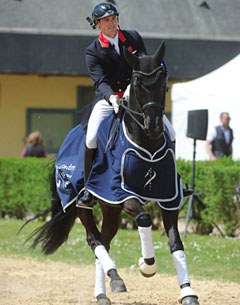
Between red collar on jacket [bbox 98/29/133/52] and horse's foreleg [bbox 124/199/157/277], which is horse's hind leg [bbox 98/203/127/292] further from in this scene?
red collar on jacket [bbox 98/29/133/52]

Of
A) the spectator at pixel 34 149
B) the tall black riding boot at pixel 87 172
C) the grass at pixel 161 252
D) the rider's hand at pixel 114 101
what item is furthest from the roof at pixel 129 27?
the rider's hand at pixel 114 101

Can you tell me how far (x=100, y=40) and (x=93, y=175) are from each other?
4.22ft

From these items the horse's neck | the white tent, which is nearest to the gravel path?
the horse's neck

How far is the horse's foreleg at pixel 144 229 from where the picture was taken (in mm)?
8250

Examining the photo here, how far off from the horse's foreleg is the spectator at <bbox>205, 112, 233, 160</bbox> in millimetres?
9842

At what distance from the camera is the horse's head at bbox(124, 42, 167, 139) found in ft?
26.3

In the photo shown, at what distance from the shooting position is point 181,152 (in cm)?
1986

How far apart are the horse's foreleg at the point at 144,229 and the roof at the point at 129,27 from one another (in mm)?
15590

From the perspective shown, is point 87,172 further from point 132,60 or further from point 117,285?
point 132,60

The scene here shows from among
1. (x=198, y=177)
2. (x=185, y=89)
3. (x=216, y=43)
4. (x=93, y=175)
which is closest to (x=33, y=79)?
(x=216, y=43)

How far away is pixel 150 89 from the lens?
8062 millimetres

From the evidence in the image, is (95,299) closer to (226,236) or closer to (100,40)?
(100,40)

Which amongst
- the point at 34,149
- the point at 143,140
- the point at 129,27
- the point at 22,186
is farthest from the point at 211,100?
the point at 143,140

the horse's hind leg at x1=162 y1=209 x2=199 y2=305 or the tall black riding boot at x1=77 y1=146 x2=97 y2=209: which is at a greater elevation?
the tall black riding boot at x1=77 y1=146 x2=97 y2=209
